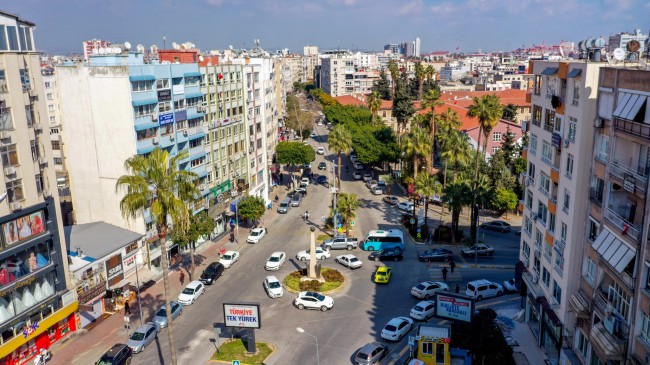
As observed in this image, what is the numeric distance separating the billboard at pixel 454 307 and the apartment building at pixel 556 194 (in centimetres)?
492

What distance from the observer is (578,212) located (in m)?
31.4

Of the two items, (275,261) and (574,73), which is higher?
(574,73)

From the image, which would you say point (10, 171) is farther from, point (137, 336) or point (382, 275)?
point (382, 275)

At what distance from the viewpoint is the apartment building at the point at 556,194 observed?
3078 centimetres

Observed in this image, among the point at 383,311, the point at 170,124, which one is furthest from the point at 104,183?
the point at 383,311

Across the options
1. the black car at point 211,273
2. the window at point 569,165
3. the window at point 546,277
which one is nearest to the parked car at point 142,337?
the black car at point 211,273

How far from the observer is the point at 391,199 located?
81.8 meters

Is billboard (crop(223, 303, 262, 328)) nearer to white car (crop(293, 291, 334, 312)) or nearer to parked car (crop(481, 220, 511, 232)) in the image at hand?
white car (crop(293, 291, 334, 312))

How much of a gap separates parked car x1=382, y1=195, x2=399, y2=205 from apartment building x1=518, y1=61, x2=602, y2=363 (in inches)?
1515

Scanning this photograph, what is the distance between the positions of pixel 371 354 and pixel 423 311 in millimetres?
8620

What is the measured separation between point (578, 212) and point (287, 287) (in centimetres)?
2841

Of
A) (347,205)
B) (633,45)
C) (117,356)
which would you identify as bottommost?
(117,356)

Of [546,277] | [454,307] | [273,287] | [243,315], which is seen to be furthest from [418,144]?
[243,315]

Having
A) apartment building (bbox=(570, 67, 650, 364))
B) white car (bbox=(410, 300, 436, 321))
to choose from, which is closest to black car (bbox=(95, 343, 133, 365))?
white car (bbox=(410, 300, 436, 321))
